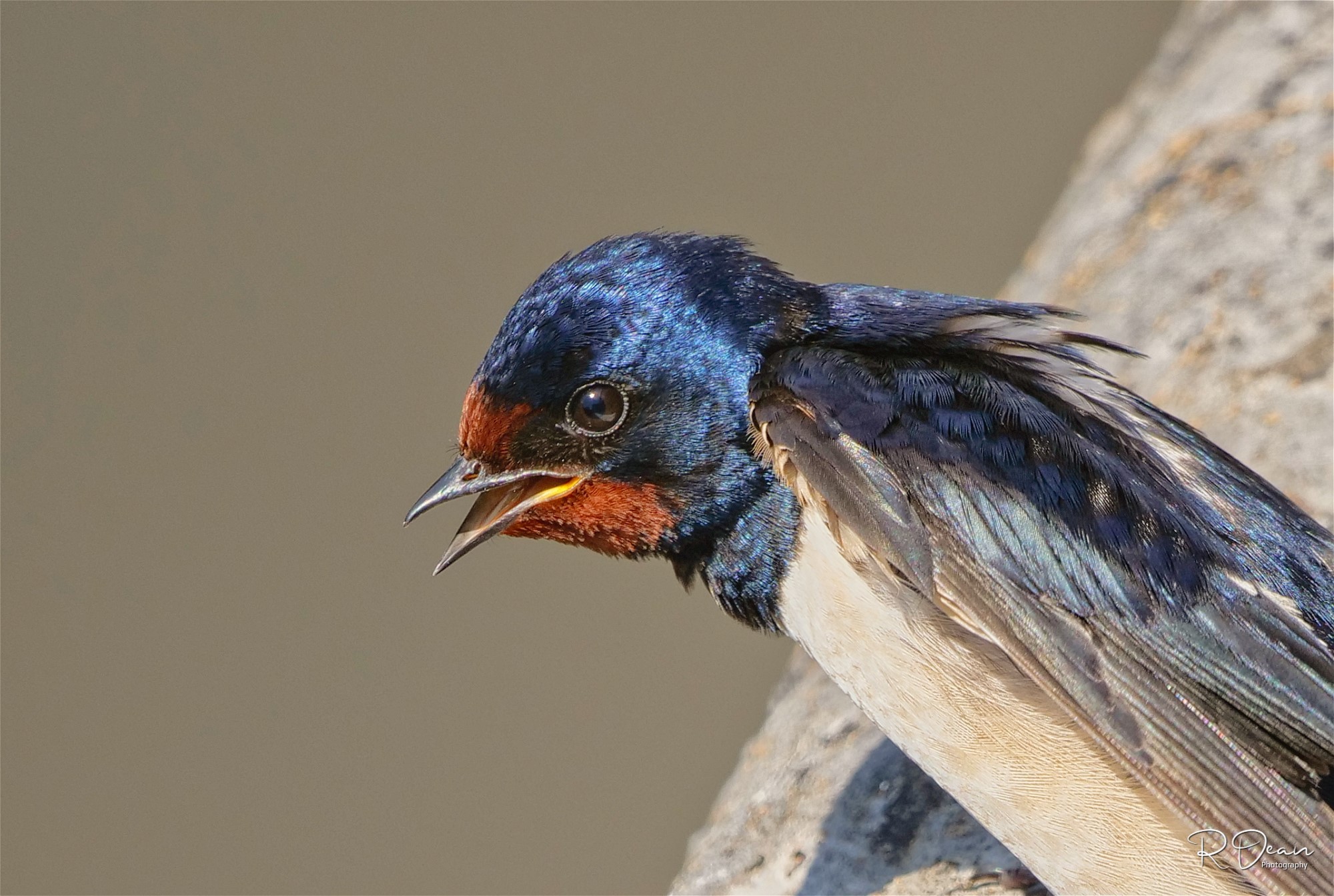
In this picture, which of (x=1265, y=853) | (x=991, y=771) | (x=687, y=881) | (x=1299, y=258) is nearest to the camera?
(x=1265, y=853)

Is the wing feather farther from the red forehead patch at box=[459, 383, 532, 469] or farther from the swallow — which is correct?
the red forehead patch at box=[459, 383, 532, 469]

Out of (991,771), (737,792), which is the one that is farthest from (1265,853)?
(737,792)

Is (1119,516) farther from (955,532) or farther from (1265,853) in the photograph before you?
(1265,853)

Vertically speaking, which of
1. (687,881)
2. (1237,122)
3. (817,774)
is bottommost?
(687,881)

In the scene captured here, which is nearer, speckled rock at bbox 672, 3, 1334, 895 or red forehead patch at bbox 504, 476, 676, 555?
red forehead patch at bbox 504, 476, 676, 555

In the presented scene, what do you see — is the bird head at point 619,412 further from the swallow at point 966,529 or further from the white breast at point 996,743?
the white breast at point 996,743
